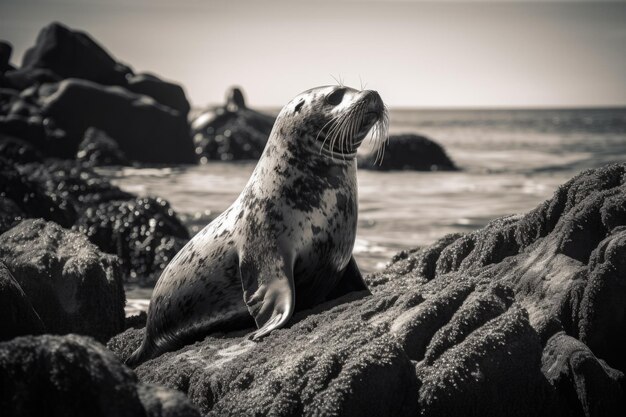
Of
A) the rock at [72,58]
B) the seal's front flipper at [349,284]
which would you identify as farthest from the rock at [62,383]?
the rock at [72,58]

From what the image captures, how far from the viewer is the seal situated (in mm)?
5777

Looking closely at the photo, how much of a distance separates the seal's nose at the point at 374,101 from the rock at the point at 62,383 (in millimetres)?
3222

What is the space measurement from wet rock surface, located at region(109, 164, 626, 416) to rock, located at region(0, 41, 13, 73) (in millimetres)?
33032

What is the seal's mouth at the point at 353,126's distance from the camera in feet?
19.8

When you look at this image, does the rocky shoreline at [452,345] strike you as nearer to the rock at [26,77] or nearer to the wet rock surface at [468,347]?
the wet rock surface at [468,347]

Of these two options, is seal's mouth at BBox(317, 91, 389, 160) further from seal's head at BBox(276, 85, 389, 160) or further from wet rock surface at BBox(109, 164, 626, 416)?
wet rock surface at BBox(109, 164, 626, 416)

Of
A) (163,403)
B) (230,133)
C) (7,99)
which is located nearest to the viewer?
(163,403)

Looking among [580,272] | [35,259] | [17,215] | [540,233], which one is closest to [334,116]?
[540,233]

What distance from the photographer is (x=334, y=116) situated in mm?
6137

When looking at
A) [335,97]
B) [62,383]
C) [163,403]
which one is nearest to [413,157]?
[335,97]

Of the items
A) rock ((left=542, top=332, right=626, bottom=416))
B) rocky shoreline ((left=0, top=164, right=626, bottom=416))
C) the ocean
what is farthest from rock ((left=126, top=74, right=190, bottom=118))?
rock ((left=542, top=332, right=626, bottom=416))

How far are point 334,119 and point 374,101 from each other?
0.30 metres

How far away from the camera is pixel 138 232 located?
11594mm

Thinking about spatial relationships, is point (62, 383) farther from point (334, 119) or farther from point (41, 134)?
point (41, 134)
